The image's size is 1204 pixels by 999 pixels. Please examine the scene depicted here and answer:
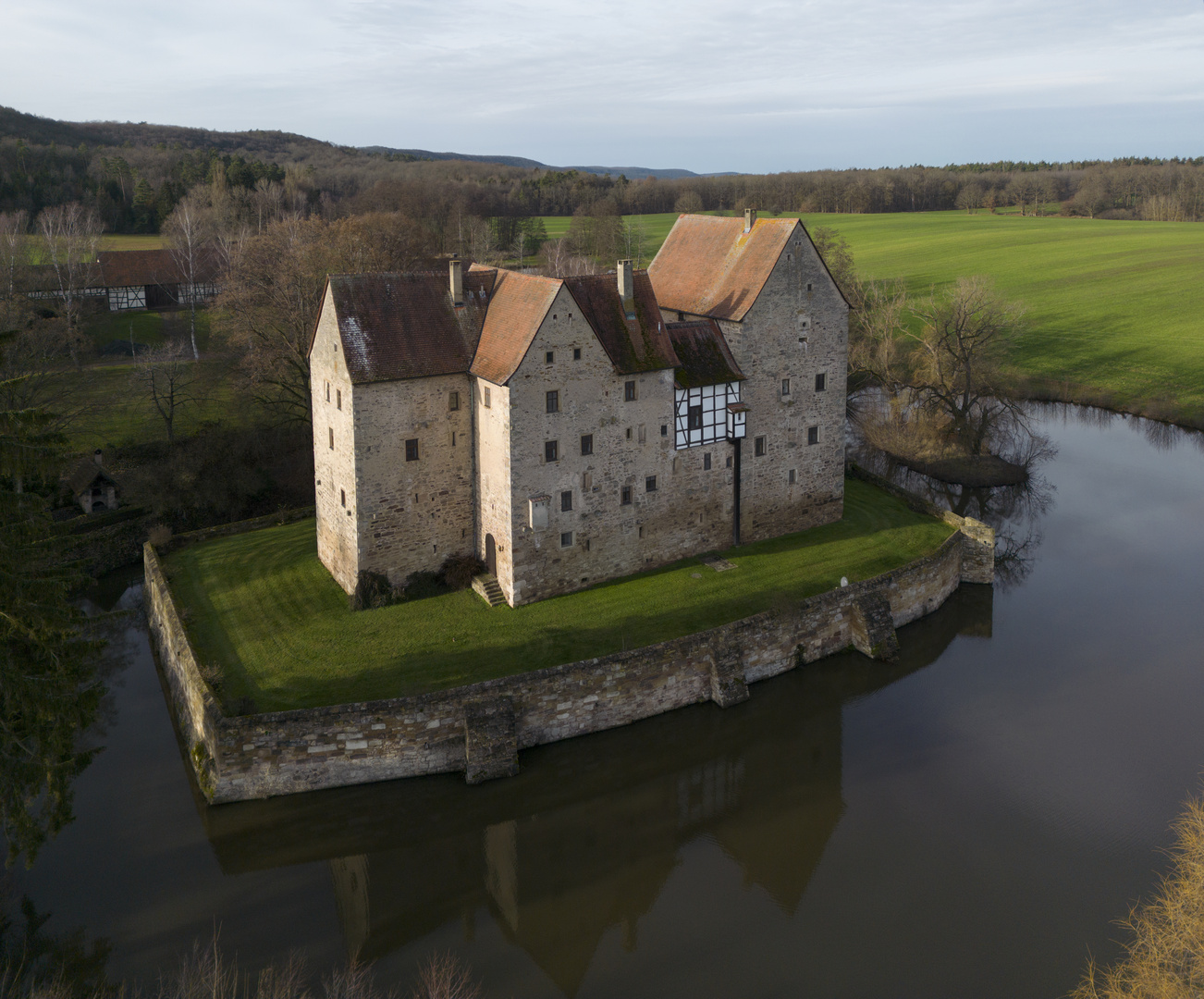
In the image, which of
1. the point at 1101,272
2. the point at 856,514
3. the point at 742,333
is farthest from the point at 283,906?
the point at 1101,272

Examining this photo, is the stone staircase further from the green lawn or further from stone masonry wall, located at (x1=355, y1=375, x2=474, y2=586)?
stone masonry wall, located at (x1=355, y1=375, x2=474, y2=586)

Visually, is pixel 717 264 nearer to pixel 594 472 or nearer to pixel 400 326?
pixel 594 472

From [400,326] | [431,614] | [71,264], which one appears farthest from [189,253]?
[431,614]

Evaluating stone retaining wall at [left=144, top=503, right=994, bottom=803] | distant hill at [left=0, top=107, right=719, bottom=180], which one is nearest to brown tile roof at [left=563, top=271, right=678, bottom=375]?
stone retaining wall at [left=144, top=503, right=994, bottom=803]

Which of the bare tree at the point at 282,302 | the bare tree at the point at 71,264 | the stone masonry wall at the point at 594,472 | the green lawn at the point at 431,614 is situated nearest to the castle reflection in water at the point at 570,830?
the green lawn at the point at 431,614

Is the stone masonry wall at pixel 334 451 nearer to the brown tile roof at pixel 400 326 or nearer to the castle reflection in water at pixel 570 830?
the brown tile roof at pixel 400 326

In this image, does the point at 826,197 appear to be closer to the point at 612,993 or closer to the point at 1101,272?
the point at 1101,272

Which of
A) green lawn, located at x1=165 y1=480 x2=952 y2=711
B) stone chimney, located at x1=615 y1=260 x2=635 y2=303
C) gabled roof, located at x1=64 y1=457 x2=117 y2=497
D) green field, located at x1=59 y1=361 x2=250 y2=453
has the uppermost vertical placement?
stone chimney, located at x1=615 y1=260 x2=635 y2=303
